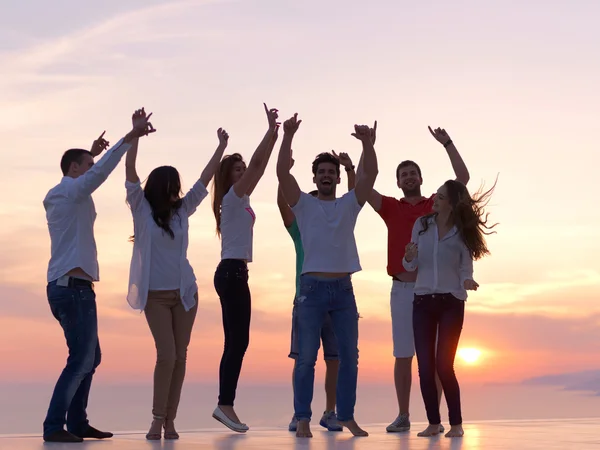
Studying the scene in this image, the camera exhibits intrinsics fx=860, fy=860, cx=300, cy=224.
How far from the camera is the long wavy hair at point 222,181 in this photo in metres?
8.43

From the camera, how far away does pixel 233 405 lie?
8.27 metres

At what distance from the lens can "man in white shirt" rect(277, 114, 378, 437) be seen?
7.58 meters

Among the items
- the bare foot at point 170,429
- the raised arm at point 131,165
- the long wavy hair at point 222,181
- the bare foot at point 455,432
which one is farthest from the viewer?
the long wavy hair at point 222,181

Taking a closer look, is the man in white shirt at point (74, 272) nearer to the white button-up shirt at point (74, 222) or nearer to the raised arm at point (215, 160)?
the white button-up shirt at point (74, 222)

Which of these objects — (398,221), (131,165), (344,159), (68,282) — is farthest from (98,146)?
(398,221)

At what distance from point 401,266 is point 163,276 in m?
2.66

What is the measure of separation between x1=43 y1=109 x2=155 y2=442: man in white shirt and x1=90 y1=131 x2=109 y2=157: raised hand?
106 cm

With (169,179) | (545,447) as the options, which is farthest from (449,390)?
(169,179)

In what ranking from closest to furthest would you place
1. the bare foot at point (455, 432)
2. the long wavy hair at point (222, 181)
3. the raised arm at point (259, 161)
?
the raised arm at point (259, 161), the bare foot at point (455, 432), the long wavy hair at point (222, 181)

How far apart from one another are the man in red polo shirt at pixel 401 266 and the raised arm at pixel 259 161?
A: 1.43 meters

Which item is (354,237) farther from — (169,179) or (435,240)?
(169,179)

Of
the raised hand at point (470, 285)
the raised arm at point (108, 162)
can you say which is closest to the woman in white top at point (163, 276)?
the raised arm at point (108, 162)

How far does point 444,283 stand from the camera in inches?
312

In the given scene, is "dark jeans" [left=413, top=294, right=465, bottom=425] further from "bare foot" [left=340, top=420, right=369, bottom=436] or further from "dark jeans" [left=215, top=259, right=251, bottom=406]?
"dark jeans" [left=215, top=259, right=251, bottom=406]
